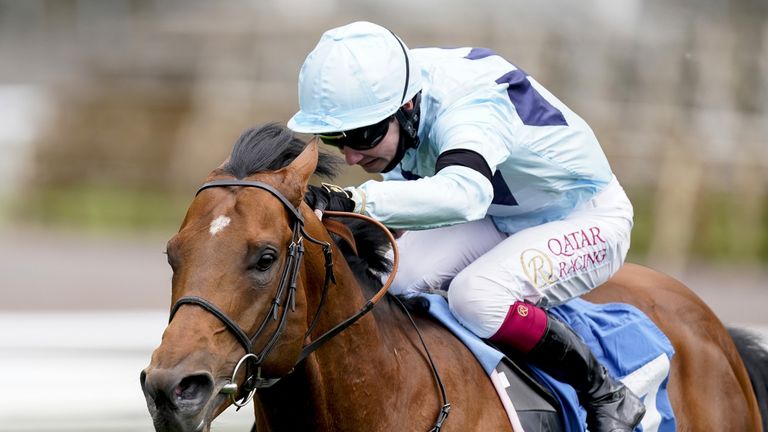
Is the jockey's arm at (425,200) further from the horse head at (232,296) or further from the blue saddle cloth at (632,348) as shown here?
the blue saddle cloth at (632,348)

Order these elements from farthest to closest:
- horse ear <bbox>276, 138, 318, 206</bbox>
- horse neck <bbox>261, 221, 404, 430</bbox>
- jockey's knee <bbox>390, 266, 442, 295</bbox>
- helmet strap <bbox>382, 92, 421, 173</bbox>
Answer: jockey's knee <bbox>390, 266, 442, 295</bbox> → helmet strap <bbox>382, 92, 421, 173</bbox> → horse neck <bbox>261, 221, 404, 430</bbox> → horse ear <bbox>276, 138, 318, 206</bbox>

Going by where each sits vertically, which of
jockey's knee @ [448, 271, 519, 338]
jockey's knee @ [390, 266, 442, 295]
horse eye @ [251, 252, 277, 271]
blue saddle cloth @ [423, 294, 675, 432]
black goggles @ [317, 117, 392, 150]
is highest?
black goggles @ [317, 117, 392, 150]

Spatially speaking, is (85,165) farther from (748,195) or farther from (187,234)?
(187,234)

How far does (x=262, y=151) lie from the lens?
2.98 m

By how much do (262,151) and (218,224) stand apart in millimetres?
308

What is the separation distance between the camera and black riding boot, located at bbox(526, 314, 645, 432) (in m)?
3.52

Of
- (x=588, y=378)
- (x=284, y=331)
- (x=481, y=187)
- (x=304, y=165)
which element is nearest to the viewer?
(x=284, y=331)

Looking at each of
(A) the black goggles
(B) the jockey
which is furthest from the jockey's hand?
(A) the black goggles

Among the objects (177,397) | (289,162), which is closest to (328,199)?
(289,162)

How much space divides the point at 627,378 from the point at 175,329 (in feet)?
5.77

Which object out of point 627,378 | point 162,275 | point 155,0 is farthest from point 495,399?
point 155,0

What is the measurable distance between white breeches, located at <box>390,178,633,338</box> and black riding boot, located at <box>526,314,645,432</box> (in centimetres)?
15

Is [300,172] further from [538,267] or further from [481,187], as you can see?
[538,267]

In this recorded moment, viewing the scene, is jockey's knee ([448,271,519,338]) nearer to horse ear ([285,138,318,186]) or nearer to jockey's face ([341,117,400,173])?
jockey's face ([341,117,400,173])
